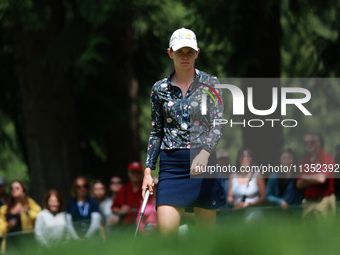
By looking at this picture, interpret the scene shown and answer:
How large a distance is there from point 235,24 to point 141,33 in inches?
198

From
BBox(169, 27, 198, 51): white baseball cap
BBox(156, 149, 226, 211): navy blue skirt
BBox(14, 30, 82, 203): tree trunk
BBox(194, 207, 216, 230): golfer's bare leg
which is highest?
BBox(14, 30, 82, 203): tree trunk

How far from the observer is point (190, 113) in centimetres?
462

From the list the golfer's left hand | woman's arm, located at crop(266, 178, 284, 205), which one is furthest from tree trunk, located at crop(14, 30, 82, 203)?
the golfer's left hand

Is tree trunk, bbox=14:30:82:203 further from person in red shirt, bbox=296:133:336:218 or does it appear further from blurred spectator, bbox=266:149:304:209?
person in red shirt, bbox=296:133:336:218

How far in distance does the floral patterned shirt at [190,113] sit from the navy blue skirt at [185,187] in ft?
0.30

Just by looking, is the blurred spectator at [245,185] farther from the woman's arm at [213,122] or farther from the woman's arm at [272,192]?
the woman's arm at [213,122]

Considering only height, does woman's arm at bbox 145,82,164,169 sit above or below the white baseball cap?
below

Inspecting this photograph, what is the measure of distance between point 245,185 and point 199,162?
363 cm

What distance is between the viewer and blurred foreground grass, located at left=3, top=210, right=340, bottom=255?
6.15ft

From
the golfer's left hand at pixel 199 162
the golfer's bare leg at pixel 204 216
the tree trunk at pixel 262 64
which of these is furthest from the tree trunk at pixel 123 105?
the golfer's left hand at pixel 199 162

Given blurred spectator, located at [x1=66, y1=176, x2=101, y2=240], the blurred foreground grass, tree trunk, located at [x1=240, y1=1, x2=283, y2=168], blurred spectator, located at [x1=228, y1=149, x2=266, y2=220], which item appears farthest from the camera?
tree trunk, located at [x1=240, y1=1, x2=283, y2=168]

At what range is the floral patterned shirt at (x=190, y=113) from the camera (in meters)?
4.61

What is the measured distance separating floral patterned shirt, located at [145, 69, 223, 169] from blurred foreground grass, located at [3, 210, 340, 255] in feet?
8.28

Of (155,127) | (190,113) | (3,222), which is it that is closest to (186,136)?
(190,113)
